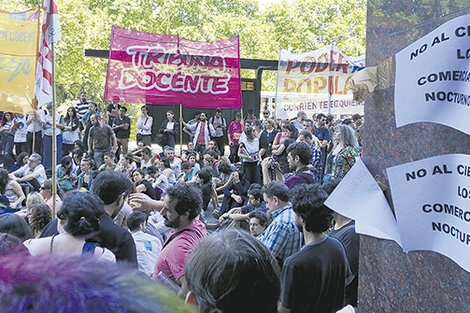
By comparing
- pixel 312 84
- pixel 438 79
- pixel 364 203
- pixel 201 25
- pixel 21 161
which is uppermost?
pixel 201 25

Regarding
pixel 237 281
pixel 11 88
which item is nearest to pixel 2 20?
pixel 11 88

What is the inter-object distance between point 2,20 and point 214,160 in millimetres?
4990

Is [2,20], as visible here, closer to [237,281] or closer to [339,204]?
[339,204]

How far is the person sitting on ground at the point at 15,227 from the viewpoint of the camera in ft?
11.9

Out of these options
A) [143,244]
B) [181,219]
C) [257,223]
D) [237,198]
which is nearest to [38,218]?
[143,244]

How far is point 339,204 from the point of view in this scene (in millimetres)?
2764

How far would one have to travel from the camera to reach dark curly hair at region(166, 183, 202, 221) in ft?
11.7

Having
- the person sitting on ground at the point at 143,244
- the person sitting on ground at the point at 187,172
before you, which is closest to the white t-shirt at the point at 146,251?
the person sitting on ground at the point at 143,244

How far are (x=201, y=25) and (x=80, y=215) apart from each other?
28755 millimetres

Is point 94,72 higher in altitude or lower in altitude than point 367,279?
higher

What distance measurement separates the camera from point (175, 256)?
3.21 meters

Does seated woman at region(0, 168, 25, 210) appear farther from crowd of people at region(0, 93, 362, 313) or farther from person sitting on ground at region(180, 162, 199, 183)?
person sitting on ground at region(180, 162, 199, 183)

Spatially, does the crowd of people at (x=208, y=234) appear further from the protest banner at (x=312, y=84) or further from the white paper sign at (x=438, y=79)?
the protest banner at (x=312, y=84)

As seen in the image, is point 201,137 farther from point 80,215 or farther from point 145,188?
point 80,215
